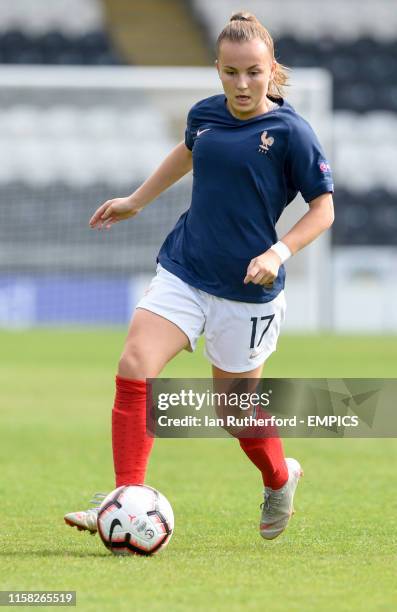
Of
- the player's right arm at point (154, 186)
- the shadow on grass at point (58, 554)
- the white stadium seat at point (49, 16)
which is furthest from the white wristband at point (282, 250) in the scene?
the white stadium seat at point (49, 16)

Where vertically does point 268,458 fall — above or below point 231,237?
below

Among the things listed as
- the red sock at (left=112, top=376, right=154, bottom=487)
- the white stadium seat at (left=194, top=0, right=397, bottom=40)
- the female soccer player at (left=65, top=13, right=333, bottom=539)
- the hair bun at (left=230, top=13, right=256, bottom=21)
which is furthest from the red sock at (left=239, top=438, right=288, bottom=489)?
the white stadium seat at (left=194, top=0, right=397, bottom=40)

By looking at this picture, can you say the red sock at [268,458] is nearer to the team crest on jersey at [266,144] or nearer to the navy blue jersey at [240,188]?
the navy blue jersey at [240,188]

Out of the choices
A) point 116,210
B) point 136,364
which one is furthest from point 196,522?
point 116,210

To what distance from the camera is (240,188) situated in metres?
4.46

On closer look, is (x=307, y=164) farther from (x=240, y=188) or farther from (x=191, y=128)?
(x=191, y=128)

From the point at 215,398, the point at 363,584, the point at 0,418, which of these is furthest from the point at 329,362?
the point at 363,584

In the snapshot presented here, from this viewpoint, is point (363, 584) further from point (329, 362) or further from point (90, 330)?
point (90, 330)

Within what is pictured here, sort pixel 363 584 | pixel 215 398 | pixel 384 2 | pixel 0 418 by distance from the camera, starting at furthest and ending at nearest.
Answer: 1. pixel 384 2
2. pixel 0 418
3. pixel 215 398
4. pixel 363 584

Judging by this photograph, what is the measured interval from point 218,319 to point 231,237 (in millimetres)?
298

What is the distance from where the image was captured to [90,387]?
12164mm

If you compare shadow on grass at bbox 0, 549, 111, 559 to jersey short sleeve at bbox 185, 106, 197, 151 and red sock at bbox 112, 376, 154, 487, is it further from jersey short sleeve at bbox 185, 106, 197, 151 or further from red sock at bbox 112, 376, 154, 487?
jersey short sleeve at bbox 185, 106, 197, 151

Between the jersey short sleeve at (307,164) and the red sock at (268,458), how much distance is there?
3.07ft

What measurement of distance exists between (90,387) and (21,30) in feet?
51.9
